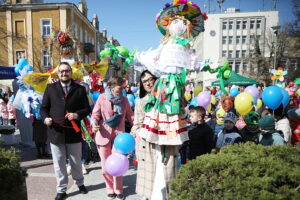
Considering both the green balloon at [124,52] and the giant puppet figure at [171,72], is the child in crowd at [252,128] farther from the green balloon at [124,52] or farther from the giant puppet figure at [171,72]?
the green balloon at [124,52]

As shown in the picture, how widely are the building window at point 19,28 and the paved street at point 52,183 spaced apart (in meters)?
25.5

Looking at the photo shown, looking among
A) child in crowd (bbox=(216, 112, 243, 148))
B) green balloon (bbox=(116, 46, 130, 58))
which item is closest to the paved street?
child in crowd (bbox=(216, 112, 243, 148))

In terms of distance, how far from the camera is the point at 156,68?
2596 millimetres

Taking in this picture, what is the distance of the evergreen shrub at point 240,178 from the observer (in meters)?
1.35

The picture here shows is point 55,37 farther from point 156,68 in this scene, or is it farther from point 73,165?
point 156,68

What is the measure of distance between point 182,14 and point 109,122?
1856 millimetres

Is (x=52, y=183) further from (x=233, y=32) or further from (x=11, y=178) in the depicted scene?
(x=233, y=32)

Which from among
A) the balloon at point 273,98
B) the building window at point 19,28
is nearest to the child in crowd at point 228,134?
the balloon at point 273,98

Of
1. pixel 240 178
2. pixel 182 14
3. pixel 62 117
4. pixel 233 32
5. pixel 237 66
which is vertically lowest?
pixel 240 178

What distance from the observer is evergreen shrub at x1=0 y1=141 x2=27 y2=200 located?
1.73 m

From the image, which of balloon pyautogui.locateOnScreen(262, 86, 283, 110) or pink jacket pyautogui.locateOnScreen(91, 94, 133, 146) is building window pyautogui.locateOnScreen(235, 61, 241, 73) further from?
pink jacket pyautogui.locateOnScreen(91, 94, 133, 146)

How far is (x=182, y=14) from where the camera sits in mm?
2727

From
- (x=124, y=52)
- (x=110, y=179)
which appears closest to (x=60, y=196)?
(x=110, y=179)

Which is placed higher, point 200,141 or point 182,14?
point 182,14
